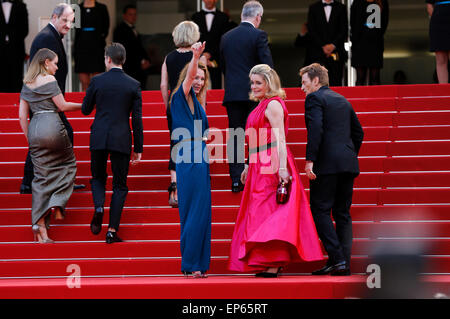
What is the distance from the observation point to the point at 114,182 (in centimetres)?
834

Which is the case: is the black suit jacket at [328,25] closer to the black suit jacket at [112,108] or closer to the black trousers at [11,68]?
the black trousers at [11,68]

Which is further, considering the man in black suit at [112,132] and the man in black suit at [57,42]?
the man in black suit at [57,42]

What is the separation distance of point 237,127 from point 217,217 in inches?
39.6

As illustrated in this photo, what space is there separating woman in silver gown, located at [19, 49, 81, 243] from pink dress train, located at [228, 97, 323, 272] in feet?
6.64

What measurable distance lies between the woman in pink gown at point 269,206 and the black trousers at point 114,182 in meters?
1.33

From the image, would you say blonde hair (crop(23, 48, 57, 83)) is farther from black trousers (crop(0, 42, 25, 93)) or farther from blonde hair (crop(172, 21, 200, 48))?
black trousers (crop(0, 42, 25, 93))

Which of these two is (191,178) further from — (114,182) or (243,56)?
(243,56)

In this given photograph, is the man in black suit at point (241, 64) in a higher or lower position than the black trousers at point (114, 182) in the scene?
Result: higher

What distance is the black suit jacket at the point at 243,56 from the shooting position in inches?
355

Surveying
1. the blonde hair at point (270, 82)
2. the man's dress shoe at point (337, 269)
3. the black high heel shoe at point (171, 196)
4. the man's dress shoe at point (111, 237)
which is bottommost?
the man's dress shoe at point (337, 269)

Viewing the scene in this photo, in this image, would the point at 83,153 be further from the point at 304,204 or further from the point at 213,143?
the point at 304,204

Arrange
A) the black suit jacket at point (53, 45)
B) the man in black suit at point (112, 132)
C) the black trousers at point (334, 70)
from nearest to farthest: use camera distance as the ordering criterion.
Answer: the man in black suit at point (112, 132) → the black suit jacket at point (53, 45) → the black trousers at point (334, 70)

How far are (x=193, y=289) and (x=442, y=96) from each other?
16.4 ft

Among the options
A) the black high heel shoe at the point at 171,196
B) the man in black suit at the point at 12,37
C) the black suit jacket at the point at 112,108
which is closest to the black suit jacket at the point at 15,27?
the man in black suit at the point at 12,37
